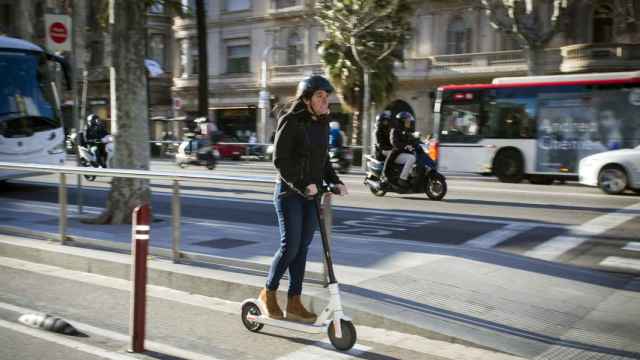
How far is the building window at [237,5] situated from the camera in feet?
136

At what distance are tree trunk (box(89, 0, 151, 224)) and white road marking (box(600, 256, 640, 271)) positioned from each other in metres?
5.93

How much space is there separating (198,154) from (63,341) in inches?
693

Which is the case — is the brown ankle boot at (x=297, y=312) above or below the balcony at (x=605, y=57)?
below

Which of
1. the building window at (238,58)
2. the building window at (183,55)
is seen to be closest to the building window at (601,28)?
the building window at (238,58)

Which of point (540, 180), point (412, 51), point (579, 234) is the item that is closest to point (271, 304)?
point (579, 234)

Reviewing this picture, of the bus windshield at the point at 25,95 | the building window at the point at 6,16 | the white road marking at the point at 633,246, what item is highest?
the building window at the point at 6,16

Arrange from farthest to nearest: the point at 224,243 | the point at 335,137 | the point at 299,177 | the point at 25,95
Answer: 1. the point at 335,137
2. the point at 25,95
3. the point at 224,243
4. the point at 299,177

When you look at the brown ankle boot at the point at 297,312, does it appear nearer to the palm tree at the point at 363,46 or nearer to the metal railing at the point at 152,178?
the metal railing at the point at 152,178

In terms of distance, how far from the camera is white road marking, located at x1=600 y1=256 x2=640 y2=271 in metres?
7.54

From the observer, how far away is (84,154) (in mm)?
19000

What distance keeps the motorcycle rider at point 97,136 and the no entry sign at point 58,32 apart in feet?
22.8

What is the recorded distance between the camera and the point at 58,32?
472 inches

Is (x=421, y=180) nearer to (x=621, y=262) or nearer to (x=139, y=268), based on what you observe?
(x=621, y=262)

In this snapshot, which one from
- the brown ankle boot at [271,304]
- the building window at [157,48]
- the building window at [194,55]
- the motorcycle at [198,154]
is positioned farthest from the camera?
the building window at [157,48]
